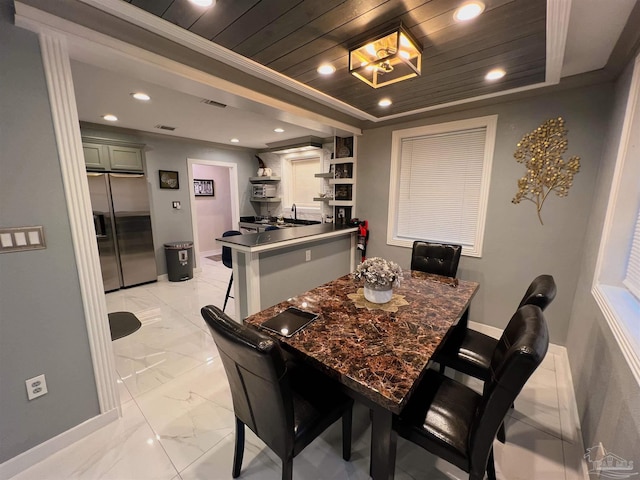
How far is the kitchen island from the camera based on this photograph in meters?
2.54

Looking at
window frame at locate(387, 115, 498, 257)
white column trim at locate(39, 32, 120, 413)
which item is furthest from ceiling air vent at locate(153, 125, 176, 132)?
window frame at locate(387, 115, 498, 257)

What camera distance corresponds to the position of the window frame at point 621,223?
1.50 meters

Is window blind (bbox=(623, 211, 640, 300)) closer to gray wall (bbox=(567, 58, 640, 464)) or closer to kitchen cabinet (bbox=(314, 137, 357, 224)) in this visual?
gray wall (bbox=(567, 58, 640, 464))

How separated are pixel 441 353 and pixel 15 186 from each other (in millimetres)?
2545

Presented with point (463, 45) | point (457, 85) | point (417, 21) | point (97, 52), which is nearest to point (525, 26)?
point (463, 45)

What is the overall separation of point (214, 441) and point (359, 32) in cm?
257

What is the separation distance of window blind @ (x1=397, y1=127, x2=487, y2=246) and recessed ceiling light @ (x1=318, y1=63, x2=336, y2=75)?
1.64 meters

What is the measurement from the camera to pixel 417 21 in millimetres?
1398

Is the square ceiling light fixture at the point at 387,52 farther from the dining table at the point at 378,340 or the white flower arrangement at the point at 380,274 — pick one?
the dining table at the point at 378,340

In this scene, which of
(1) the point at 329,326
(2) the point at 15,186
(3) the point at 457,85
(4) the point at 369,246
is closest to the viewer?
(2) the point at 15,186

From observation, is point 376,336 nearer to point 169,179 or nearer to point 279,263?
point 279,263

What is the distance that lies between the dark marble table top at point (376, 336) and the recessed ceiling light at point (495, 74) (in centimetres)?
163

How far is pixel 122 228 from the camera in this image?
3.92m

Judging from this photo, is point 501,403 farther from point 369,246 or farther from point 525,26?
point 369,246
